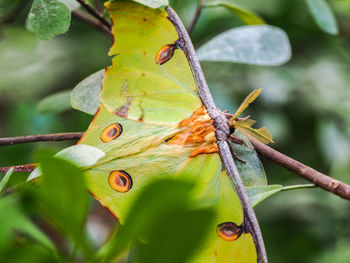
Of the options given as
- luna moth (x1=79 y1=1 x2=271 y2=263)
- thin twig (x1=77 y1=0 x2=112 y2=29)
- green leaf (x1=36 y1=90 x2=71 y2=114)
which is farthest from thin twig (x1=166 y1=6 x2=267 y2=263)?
green leaf (x1=36 y1=90 x2=71 y2=114)

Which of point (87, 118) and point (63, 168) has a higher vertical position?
point (63, 168)

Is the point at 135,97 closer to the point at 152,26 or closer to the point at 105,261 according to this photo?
the point at 152,26

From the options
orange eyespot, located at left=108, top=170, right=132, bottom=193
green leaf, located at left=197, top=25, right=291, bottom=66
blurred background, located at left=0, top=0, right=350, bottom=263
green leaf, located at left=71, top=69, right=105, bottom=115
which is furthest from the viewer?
blurred background, located at left=0, top=0, right=350, bottom=263

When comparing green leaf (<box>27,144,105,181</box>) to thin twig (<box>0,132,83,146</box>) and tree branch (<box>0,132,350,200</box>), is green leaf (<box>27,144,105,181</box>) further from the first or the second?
thin twig (<box>0,132,83,146</box>)

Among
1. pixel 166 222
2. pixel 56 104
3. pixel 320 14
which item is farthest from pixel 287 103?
pixel 166 222

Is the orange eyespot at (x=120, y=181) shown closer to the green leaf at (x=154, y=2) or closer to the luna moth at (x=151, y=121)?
the luna moth at (x=151, y=121)

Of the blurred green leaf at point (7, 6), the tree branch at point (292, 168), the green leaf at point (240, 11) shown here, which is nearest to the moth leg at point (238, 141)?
the tree branch at point (292, 168)

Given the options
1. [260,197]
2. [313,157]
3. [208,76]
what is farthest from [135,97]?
[313,157]

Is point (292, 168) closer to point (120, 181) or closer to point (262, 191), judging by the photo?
point (262, 191)
